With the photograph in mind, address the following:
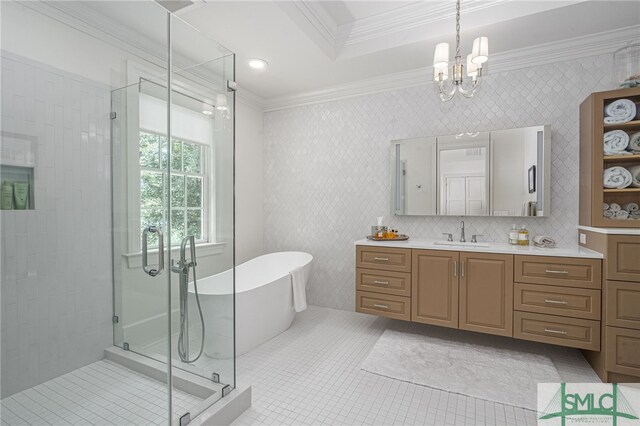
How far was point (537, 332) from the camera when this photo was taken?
8.05ft

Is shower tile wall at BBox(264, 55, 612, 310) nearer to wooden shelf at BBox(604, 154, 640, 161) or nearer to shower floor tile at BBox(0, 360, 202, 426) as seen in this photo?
wooden shelf at BBox(604, 154, 640, 161)

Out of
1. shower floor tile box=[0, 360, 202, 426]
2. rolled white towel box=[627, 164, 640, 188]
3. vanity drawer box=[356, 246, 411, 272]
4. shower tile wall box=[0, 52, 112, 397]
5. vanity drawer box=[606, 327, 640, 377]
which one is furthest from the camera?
vanity drawer box=[356, 246, 411, 272]

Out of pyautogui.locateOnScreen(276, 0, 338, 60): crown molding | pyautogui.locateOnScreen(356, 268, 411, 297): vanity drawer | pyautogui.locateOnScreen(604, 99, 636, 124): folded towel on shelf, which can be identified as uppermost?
pyautogui.locateOnScreen(276, 0, 338, 60): crown molding

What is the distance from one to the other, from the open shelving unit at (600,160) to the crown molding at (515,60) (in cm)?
60

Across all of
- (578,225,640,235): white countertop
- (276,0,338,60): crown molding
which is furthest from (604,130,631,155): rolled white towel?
(276,0,338,60): crown molding

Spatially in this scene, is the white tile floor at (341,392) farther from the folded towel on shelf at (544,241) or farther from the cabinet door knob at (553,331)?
the folded towel on shelf at (544,241)

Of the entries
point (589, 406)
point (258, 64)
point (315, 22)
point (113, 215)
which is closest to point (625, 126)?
point (589, 406)

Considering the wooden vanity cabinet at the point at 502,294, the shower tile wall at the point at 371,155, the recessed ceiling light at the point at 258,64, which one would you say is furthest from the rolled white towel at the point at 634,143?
the recessed ceiling light at the point at 258,64

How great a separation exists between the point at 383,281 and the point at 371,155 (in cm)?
146

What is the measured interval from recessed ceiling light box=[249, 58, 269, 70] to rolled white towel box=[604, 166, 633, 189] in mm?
3126

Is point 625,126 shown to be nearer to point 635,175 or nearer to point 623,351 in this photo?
point 635,175

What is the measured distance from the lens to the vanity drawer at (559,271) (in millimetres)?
2287

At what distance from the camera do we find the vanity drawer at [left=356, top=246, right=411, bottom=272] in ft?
9.64

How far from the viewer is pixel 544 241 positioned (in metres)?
2.71
